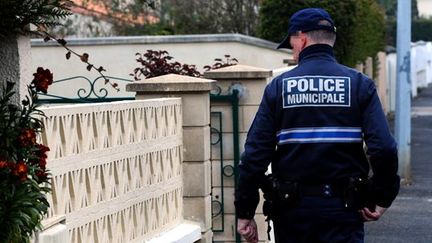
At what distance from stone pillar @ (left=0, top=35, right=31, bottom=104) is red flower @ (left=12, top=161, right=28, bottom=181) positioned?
0.49 m

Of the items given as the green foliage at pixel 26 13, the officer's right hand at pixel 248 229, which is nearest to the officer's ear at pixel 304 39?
the officer's right hand at pixel 248 229

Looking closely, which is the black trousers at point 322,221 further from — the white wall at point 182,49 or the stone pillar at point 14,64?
the white wall at point 182,49

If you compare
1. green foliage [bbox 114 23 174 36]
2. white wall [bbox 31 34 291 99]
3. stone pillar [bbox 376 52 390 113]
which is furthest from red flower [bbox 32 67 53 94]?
stone pillar [bbox 376 52 390 113]

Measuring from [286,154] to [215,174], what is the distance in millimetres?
3783

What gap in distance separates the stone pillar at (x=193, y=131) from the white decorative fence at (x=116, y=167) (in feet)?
0.30

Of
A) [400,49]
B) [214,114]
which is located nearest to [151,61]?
[214,114]

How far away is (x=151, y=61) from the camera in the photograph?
37.6 feet

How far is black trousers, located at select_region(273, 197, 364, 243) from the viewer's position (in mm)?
5992

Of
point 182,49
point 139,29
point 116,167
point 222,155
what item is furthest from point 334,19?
point 116,167

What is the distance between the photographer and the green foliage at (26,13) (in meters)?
4.94

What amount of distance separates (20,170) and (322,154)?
71.1 inches

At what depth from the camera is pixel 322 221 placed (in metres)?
5.99

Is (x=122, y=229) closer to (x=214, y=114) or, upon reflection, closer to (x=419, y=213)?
(x=214, y=114)

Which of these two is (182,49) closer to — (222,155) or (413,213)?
(413,213)
